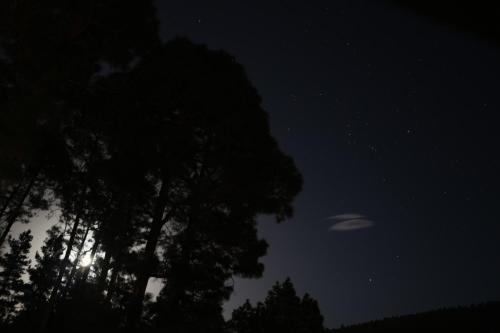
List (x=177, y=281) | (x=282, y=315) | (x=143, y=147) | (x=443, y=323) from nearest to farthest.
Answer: (x=143, y=147) < (x=177, y=281) < (x=282, y=315) < (x=443, y=323)

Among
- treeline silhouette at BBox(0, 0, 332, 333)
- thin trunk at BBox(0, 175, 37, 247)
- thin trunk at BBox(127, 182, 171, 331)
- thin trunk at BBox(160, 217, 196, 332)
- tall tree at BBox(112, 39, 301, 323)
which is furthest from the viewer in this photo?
A: thin trunk at BBox(0, 175, 37, 247)

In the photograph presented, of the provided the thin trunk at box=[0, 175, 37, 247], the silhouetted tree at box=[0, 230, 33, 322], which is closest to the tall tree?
the thin trunk at box=[0, 175, 37, 247]

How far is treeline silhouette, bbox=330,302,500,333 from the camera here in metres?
93.3

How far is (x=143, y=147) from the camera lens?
10281mm

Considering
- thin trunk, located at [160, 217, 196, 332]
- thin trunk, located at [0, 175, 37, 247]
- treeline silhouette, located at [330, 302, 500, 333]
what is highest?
treeline silhouette, located at [330, 302, 500, 333]

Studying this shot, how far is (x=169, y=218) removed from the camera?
11977 millimetres

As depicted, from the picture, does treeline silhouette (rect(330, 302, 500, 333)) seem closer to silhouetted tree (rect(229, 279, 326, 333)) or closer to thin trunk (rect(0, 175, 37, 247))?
silhouetted tree (rect(229, 279, 326, 333))

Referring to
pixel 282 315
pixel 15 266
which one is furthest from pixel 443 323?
pixel 15 266

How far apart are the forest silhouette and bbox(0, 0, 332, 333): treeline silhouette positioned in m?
0.04

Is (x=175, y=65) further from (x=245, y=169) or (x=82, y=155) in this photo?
(x=82, y=155)

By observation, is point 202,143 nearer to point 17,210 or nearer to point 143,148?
point 143,148

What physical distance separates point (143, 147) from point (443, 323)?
114851 mm

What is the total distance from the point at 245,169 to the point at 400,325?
109 metres

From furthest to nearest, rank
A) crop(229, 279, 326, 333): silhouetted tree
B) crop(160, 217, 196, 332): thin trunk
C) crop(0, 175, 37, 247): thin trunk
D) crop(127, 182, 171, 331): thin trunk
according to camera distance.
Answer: crop(229, 279, 326, 333): silhouetted tree → crop(0, 175, 37, 247): thin trunk → crop(160, 217, 196, 332): thin trunk → crop(127, 182, 171, 331): thin trunk
